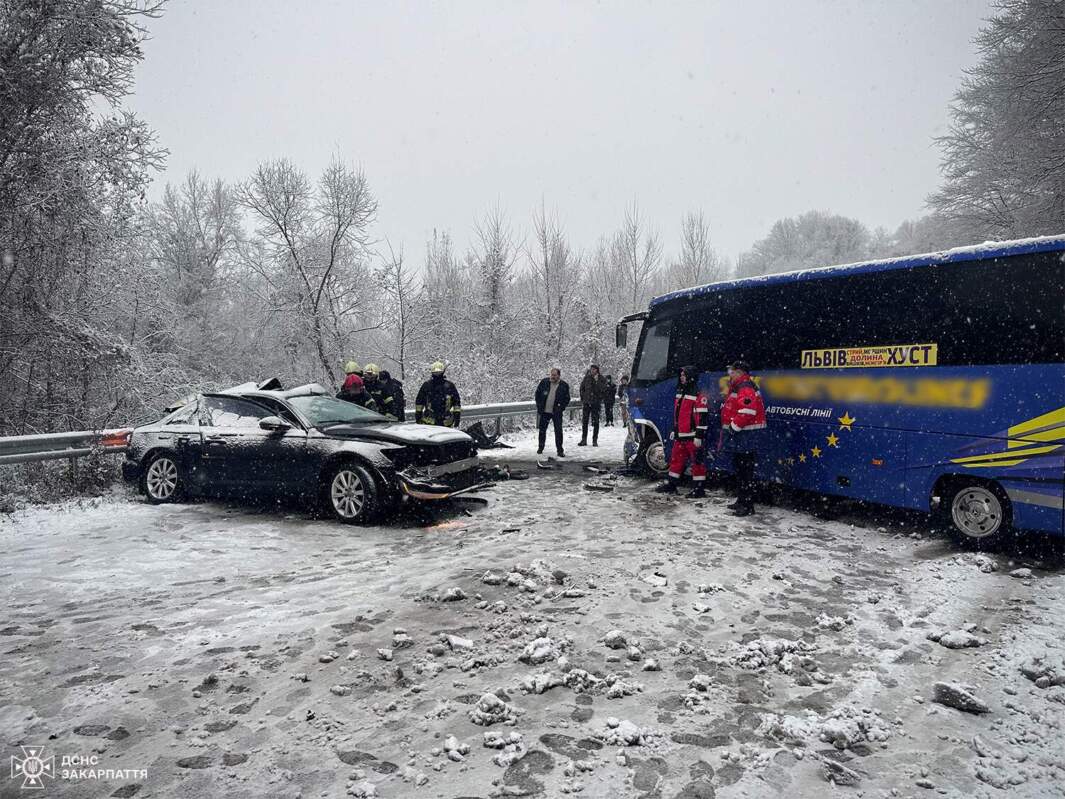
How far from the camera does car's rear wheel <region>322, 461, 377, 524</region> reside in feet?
24.3

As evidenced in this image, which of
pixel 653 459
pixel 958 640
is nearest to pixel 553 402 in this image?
pixel 653 459

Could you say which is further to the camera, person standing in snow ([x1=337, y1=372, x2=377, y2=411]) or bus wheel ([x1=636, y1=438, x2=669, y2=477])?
bus wheel ([x1=636, y1=438, x2=669, y2=477])

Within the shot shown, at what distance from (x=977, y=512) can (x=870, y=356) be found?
2.05m

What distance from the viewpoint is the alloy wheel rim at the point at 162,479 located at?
28.3 ft

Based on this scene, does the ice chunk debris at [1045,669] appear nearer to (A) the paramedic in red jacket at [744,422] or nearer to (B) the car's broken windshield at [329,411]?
(A) the paramedic in red jacket at [744,422]

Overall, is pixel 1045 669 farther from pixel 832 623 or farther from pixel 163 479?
pixel 163 479

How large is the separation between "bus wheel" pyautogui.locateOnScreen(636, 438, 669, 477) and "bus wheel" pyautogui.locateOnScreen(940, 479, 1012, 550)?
463cm

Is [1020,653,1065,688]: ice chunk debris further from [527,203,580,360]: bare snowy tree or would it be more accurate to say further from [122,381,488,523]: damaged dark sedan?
[527,203,580,360]: bare snowy tree

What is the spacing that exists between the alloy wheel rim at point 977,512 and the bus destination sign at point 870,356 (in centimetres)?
147

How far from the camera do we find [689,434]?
9156 mm

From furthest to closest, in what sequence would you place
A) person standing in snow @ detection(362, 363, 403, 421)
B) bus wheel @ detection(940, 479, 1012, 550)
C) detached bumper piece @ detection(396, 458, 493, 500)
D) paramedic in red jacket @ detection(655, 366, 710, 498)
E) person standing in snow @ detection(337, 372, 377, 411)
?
person standing in snow @ detection(362, 363, 403, 421) < person standing in snow @ detection(337, 372, 377, 411) < paramedic in red jacket @ detection(655, 366, 710, 498) < detached bumper piece @ detection(396, 458, 493, 500) < bus wheel @ detection(940, 479, 1012, 550)

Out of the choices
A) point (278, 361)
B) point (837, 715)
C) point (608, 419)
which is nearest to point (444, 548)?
point (837, 715)

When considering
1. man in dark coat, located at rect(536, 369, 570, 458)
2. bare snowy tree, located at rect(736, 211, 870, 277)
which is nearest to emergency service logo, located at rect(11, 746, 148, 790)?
man in dark coat, located at rect(536, 369, 570, 458)

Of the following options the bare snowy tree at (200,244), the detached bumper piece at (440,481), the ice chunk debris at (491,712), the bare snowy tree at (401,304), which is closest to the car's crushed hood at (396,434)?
the detached bumper piece at (440,481)
